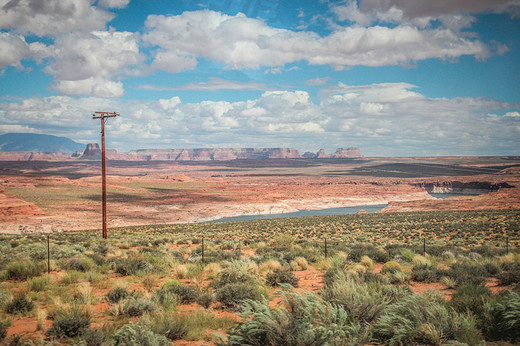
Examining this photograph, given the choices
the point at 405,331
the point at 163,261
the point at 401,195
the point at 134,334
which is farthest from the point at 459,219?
the point at 401,195

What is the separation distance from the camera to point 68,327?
6219 millimetres

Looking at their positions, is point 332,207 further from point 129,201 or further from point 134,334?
point 134,334

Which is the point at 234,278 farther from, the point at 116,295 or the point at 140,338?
the point at 140,338

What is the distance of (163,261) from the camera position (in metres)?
13.1

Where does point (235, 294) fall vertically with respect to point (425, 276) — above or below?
above

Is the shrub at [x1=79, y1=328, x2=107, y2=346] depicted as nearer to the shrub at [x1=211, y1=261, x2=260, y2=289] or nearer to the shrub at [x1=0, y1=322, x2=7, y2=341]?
the shrub at [x1=0, y1=322, x2=7, y2=341]

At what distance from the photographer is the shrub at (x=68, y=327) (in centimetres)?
611

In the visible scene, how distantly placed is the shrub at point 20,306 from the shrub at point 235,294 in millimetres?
4020

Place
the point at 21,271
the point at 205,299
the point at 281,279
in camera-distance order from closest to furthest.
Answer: the point at 205,299, the point at 281,279, the point at 21,271

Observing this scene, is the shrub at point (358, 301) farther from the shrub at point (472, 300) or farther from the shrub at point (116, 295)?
the shrub at point (116, 295)

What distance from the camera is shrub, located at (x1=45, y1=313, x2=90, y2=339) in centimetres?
611

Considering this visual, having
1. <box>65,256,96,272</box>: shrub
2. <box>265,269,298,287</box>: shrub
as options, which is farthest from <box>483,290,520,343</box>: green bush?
<box>65,256,96,272</box>: shrub

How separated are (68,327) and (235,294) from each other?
3409 millimetres

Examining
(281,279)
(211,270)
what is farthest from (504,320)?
(211,270)
